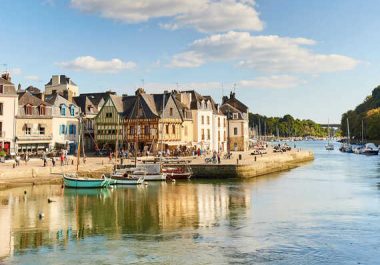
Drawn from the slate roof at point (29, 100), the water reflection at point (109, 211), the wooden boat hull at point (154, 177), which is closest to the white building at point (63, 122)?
the slate roof at point (29, 100)

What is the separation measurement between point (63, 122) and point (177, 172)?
19.7 m

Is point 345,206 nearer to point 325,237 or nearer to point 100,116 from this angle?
point 325,237

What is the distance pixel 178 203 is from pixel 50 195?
10428mm

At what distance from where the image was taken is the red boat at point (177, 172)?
5072cm

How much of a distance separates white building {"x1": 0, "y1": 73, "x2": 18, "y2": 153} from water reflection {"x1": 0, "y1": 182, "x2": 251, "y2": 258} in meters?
15.0

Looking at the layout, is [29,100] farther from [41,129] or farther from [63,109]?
[63,109]

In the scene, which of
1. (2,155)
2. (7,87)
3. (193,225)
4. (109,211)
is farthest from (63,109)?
(193,225)

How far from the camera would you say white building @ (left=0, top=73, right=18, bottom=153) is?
179 ft

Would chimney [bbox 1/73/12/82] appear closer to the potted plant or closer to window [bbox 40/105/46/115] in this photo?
window [bbox 40/105/46/115]

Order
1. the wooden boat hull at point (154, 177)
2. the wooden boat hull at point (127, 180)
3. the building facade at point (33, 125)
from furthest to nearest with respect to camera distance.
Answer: the building facade at point (33, 125), the wooden boat hull at point (154, 177), the wooden boat hull at point (127, 180)

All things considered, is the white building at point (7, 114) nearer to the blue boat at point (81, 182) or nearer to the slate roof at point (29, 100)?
the slate roof at point (29, 100)

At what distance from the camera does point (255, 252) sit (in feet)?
70.3

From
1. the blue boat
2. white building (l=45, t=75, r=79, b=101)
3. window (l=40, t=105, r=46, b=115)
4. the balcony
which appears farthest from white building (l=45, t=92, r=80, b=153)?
the blue boat

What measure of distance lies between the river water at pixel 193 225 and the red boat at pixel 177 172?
519 cm
